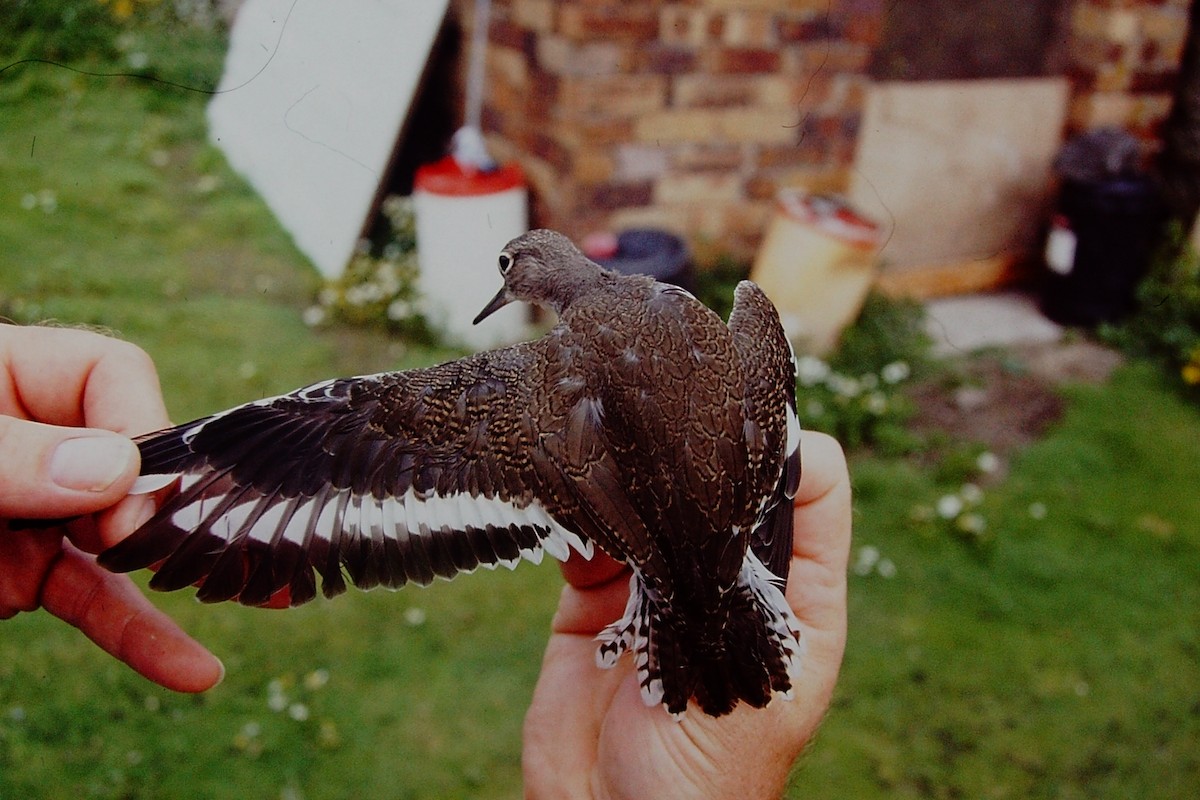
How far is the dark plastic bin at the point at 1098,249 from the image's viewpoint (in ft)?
17.6

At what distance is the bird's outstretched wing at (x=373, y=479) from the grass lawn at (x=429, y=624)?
1.10m

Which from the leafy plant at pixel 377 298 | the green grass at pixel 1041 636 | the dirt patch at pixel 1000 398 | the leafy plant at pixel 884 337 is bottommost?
the green grass at pixel 1041 636

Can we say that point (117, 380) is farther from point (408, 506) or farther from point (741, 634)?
point (741, 634)

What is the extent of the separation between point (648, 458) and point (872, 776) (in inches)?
78.7

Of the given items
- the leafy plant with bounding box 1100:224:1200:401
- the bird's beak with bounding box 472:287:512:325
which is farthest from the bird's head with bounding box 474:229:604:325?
the leafy plant with bounding box 1100:224:1200:401

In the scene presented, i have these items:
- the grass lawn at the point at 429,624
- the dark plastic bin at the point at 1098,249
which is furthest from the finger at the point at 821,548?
the dark plastic bin at the point at 1098,249

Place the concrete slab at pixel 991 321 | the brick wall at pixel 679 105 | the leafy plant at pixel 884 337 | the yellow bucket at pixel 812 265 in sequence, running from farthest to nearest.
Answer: the concrete slab at pixel 991 321, the brick wall at pixel 679 105, the leafy plant at pixel 884 337, the yellow bucket at pixel 812 265

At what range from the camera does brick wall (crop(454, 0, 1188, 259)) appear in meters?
4.24

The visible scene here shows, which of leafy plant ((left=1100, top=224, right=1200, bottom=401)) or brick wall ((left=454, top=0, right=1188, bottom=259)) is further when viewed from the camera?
leafy plant ((left=1100, top=224, right=1200, bottom=401))

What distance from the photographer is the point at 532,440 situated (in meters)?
1.71

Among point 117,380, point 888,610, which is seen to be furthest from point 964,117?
point 117,380

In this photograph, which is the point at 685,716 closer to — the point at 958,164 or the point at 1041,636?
the point at 1041,636

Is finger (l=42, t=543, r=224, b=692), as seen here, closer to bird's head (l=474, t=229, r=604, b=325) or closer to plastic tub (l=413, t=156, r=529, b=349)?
bird's head (l=474, t=229, r=604, b=325)

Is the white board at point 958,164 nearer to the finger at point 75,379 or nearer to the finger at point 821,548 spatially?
the finger at point 821,548
